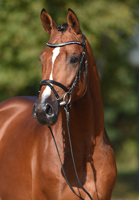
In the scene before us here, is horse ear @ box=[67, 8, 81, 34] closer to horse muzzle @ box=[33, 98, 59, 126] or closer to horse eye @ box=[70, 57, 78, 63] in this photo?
horse eye @ box=[70, 57, 78, 63]

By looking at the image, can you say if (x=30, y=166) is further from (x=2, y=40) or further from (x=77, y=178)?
(x=2, y=40)

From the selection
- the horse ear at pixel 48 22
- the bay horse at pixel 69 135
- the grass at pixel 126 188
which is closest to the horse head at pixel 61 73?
the bay horse at pixel 69 135

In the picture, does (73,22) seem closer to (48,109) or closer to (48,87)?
(48,87)

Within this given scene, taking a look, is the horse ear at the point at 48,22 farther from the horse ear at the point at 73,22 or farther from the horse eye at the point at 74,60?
the horse eye at the point at 74,60

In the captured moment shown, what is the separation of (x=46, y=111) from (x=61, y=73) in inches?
15.5

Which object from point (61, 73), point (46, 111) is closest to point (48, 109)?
point (46, 111)

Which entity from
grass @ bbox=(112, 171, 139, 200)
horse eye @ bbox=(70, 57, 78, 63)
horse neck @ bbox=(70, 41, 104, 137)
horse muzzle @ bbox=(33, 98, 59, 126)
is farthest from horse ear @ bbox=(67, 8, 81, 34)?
grass @ bbox=(112, 171, 139, 200)

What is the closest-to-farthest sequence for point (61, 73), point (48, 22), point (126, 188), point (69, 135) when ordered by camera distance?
point (61, 73) → point (69, 135) → point (48, 22) → point (126, 188)

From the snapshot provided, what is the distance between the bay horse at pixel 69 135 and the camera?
296cm

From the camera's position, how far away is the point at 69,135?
319 centimetres

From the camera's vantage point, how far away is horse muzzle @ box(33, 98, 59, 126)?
2.72m

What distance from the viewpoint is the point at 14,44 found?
27.7ft

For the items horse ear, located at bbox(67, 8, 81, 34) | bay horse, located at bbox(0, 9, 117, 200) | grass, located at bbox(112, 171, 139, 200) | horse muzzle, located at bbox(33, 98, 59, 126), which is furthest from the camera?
grass, located at bbox(112, 171, 139, 200)

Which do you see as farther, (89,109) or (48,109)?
(89,109)
